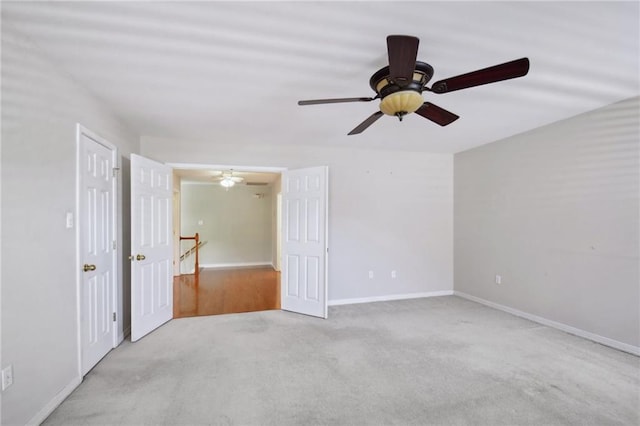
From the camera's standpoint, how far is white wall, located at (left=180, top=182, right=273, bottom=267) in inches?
317

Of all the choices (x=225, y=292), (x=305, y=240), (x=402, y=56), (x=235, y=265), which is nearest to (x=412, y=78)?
(x=402, y=56)

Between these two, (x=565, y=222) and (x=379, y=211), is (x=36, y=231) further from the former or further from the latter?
(x=565, y=222)

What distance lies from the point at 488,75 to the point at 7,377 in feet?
10.5

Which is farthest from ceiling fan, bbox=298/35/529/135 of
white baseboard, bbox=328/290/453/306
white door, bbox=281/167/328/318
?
white baseboard, bbox=328/290/453/306

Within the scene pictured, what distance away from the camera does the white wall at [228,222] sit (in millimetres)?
8062

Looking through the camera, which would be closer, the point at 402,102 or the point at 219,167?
the point at 402,102

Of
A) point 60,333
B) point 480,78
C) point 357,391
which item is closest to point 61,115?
point 60,333

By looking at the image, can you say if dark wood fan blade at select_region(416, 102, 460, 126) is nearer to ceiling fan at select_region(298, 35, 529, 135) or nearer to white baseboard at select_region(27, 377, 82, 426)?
ceiling fan at select_region(298, 35, 529, 135)

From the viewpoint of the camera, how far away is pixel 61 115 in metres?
2.12

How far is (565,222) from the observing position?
11.2 ft

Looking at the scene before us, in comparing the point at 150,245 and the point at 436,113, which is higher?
the point at 436,113

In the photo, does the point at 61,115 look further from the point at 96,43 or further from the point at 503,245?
the point at 503,245

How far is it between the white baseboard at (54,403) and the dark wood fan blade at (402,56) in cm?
303

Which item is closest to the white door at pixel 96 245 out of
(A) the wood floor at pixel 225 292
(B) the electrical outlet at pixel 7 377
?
(B) the electrical outlet at pixel 7 377
